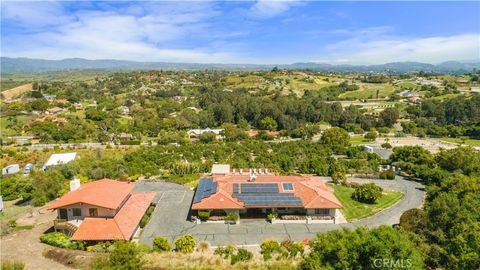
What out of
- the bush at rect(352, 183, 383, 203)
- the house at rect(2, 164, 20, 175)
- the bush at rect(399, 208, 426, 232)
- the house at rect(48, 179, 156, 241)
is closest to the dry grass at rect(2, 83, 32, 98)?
the house at rect(2, 164, 20, 175)

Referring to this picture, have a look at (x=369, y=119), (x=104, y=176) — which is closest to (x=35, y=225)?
(x=104, y=176)

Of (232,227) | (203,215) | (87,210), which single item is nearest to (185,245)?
(203,215)

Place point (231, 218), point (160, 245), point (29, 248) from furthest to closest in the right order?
point (231, 218), point (29, 248), point (160, 245)

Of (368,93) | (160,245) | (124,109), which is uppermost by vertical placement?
(368,93)

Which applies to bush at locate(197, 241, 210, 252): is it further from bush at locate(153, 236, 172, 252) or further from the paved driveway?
bush at locate(153, 236, 172, 252)

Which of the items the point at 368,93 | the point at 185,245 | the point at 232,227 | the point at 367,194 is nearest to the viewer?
the point at 185,245

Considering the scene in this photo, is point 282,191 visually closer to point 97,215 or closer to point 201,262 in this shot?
point 201,262

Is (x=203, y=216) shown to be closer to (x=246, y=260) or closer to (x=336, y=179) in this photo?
(x=246, y=260)
